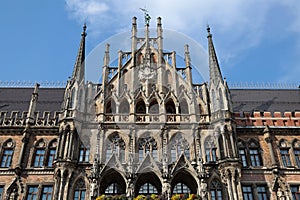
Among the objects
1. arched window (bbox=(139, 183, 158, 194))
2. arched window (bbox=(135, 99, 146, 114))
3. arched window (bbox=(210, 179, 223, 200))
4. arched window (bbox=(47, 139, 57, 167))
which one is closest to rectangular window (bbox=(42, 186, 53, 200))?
arched window (bbox=(47, 139, 57, 167))

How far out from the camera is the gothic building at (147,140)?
2375 centimetres

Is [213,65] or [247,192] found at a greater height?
[213,65]

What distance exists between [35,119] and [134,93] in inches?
318

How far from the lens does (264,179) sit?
82.7 ft

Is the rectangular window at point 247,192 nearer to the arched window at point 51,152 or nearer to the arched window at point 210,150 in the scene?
the arched window at point 210,150

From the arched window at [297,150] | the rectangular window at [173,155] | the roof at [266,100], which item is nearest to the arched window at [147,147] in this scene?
the rectangular window at [173,155]

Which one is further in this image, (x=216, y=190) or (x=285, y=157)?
(x=285, y=157)

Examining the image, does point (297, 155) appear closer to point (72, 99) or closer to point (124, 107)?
point (124, 107)

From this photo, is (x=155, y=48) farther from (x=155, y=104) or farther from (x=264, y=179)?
(x=264, y=179)

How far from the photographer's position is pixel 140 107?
28219mm

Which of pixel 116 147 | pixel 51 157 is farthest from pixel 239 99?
pixel 51 157

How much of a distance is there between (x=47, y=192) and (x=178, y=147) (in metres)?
9.72

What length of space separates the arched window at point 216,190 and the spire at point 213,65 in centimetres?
798

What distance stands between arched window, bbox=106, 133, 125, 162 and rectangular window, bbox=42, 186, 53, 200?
4497mm
